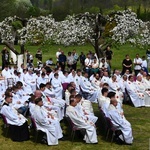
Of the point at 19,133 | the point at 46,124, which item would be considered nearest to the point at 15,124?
the point at 19,133

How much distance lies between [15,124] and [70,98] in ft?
7.06

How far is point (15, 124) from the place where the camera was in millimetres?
11602

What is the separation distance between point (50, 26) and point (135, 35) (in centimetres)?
566

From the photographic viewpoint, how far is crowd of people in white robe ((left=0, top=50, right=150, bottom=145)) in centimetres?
1148

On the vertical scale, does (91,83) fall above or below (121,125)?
above

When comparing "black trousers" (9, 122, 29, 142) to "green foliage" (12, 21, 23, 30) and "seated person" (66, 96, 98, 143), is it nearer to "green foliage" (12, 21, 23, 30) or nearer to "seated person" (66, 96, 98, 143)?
"seated person" (66, 96, 98, 143)

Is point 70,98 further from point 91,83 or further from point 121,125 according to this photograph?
point 91,83

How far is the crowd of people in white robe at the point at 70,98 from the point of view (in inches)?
452

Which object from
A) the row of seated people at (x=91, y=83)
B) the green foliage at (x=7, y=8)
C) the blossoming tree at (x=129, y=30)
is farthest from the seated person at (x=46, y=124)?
the green foliage at (x=7, y=8)

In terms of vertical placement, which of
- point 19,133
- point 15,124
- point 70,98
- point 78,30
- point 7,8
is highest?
point 7,8

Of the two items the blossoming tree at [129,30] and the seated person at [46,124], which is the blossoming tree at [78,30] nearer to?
the blossoming tree at [129,30]

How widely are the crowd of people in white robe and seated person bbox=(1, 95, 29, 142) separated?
4 cm

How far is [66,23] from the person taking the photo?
999 inches

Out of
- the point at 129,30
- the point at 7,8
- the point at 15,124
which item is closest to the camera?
the point at 15,124
